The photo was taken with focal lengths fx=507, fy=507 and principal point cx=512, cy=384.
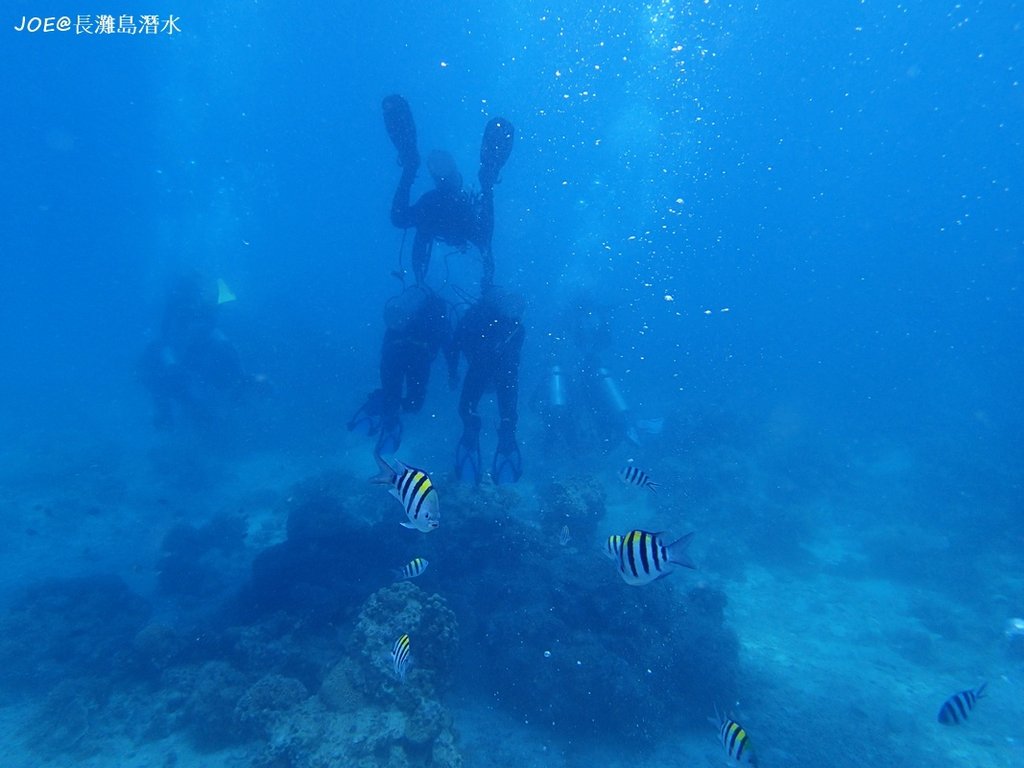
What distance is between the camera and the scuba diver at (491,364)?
10.6 meters

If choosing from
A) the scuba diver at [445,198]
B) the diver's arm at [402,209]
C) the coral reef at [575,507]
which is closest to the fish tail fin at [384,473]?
the scuba diver at [445,198]

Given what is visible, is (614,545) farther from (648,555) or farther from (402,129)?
(402,129)

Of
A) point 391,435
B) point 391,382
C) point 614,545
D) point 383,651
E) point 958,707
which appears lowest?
point 383,651

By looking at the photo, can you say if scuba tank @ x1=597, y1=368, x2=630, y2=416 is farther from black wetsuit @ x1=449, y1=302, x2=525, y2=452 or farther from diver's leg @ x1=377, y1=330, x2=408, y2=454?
diver's leg @ x1=377, y1=330, x2=408, y2=454

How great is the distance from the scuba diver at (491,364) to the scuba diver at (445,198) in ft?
3.09

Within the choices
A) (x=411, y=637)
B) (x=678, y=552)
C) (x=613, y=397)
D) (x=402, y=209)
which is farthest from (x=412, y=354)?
(x=613, y=397)

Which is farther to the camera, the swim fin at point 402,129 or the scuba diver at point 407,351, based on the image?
the swim fin at point 402,129

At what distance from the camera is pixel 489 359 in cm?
1070

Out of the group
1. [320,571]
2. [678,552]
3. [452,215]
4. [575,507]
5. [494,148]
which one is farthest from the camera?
[575,507]

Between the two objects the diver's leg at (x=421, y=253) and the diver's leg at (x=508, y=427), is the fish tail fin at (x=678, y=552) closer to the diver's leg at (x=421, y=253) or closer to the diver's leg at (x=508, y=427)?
the diver's leg at (x=508, y=427)

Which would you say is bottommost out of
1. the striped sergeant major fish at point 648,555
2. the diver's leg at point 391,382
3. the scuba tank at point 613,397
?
the striped sergeant major fish at point 648,555

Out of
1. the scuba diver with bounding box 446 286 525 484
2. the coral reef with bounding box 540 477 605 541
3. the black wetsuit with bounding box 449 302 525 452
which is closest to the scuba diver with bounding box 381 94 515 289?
the scuba diver with bounding box 446 286 525 484

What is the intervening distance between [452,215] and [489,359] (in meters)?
3.46

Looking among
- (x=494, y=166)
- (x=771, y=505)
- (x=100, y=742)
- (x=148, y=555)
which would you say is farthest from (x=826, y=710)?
(x=148, y=555)
